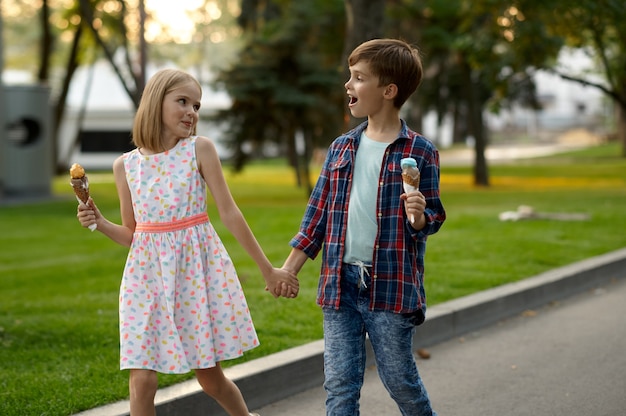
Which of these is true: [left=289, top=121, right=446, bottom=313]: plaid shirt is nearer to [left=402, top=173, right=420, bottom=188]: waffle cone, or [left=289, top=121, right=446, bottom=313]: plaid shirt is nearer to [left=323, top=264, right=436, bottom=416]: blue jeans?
[left=323, top=264, right=436, bottom=416]: blue jeans

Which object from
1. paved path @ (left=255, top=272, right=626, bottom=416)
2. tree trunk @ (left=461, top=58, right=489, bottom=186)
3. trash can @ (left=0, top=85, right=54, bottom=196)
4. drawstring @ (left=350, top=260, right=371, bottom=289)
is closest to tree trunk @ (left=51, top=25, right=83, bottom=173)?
trash can @ (left=0, top=85, right=54, bottom=196)

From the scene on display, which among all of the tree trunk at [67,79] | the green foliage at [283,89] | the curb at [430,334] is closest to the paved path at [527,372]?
the curb at [430,334]

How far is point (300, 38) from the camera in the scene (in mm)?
23172

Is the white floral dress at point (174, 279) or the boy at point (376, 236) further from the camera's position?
the white floral dress at point (174, 279)

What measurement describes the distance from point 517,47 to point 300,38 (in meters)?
6.21

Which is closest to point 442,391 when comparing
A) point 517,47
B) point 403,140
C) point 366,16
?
point 403,140

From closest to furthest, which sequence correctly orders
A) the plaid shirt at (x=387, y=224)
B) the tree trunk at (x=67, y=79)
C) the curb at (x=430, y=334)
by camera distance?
1. the plaid shirt at (x=387, y=224)
2. the curb at (x=430, y=334)
3. the tree trunk at (x=67, y=79)

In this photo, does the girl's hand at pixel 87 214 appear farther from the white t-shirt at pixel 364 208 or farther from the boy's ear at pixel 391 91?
the boy's ear at pixel 391 91

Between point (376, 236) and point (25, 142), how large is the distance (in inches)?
910

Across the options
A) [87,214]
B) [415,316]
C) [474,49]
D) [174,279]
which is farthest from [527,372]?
[474,49]

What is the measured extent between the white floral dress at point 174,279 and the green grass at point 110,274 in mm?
1081

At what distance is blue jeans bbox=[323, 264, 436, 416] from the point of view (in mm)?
3887

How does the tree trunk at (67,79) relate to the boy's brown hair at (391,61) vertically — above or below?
above

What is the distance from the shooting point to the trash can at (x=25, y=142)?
25125 mm
